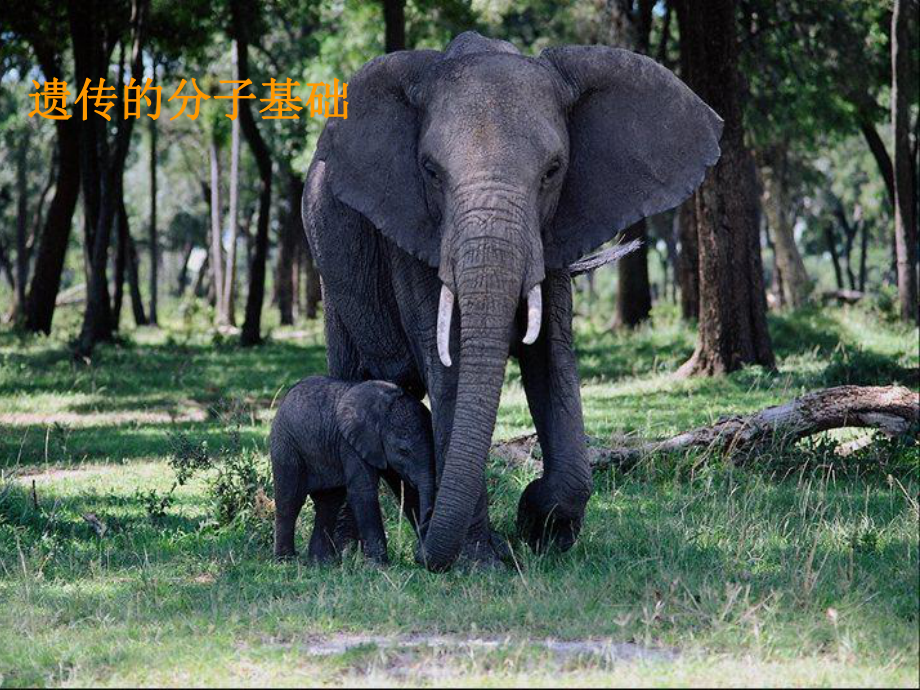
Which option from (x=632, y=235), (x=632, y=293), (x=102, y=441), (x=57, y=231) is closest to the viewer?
(x=102, y=441)

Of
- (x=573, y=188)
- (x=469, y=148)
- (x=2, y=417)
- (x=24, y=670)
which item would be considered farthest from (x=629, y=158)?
(x=2, y=417)

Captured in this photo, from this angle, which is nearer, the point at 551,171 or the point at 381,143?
the point at 551,171

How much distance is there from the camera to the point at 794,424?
9.91 m

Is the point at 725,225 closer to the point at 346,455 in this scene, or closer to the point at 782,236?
the point at 346,455

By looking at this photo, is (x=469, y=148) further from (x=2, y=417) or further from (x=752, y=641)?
(x=2, y=417)

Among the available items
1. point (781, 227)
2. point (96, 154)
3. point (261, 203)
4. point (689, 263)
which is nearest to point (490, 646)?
point (96, 154)

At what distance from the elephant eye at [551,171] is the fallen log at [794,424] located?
3.42m

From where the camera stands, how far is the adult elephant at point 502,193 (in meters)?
6.61

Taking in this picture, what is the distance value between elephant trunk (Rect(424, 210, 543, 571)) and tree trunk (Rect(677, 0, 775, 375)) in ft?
30.7

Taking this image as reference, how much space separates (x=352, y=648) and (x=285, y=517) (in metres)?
2.40

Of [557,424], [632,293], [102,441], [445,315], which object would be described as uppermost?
[632,293]

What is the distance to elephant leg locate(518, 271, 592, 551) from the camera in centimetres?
730

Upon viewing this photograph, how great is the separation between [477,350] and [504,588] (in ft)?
3.88

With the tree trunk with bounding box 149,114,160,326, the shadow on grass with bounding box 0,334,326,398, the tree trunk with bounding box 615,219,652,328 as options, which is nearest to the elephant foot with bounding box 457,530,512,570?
the shadow on grass with bounding box 0,334,326,398
